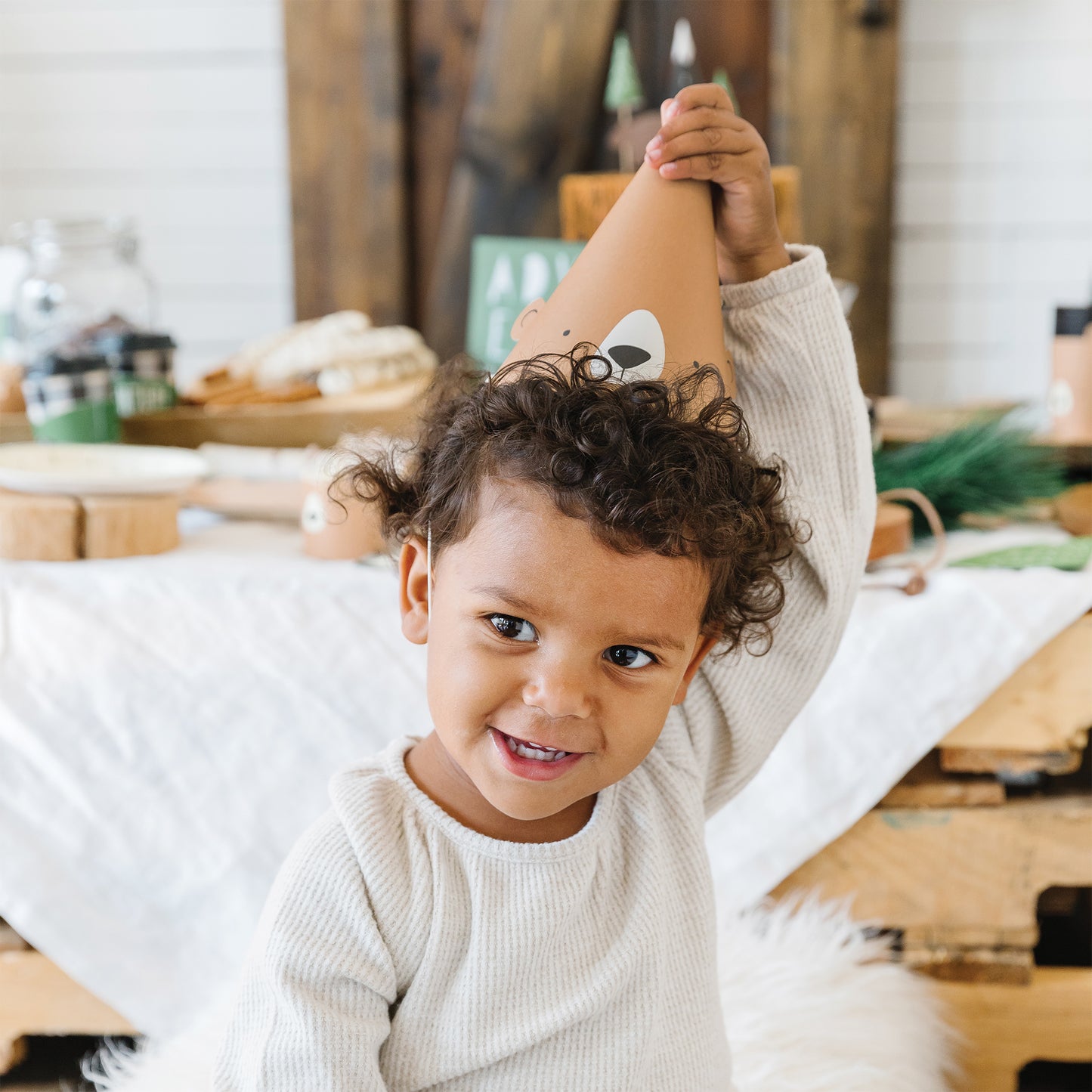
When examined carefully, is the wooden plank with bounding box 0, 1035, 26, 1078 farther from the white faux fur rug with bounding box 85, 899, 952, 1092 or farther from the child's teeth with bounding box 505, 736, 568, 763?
the child's teeth with bounding box 505, 736, 568, 763

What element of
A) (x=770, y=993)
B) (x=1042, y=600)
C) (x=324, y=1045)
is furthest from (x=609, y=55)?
(x=324, y=1045)

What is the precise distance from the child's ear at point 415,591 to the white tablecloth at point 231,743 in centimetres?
31

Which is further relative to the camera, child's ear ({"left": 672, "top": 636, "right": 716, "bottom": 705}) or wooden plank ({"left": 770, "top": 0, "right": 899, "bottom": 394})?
wooden plank ({"left": 770, "top": 0, "right": 899, "bottom": 394})

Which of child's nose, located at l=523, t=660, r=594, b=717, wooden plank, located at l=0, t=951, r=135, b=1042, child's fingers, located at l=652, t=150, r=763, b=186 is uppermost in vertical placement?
child's fingers, located at l=652, t=150, r=763, b=186

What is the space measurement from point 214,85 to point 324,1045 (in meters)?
1.71

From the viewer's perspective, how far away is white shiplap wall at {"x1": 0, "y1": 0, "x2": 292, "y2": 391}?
1.93m

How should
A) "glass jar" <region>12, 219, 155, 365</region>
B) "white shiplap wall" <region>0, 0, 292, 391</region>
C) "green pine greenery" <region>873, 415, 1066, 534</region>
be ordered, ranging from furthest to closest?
"white shiplap wall" <region>0, 0, 292, 391</region> < "glass jar" <region>12, 219, 155, 365</region> < "green pine greenery" <region>873, 415, 1066, 534</region>

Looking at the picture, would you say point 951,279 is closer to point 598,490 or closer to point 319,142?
point 319,142

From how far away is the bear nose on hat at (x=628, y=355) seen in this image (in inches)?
24.9

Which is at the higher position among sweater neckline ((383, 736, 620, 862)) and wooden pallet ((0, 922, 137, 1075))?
sweater neckline ((383, 736, 620, 862))

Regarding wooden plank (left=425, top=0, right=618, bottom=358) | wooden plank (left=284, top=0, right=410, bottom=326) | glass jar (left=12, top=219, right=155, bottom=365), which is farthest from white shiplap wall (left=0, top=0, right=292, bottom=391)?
glass jar (left=12, top=219, right=155, bottom=365)

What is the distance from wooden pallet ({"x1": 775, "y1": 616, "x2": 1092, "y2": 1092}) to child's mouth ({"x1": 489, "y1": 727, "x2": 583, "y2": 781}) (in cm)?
48

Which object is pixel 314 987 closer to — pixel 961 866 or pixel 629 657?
pixel 629 657

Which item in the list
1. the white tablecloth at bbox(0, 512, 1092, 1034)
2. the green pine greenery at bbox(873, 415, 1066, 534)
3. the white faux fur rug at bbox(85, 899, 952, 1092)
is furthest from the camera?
the green pine greenery at bbox(873, 415, 1066, 534)
